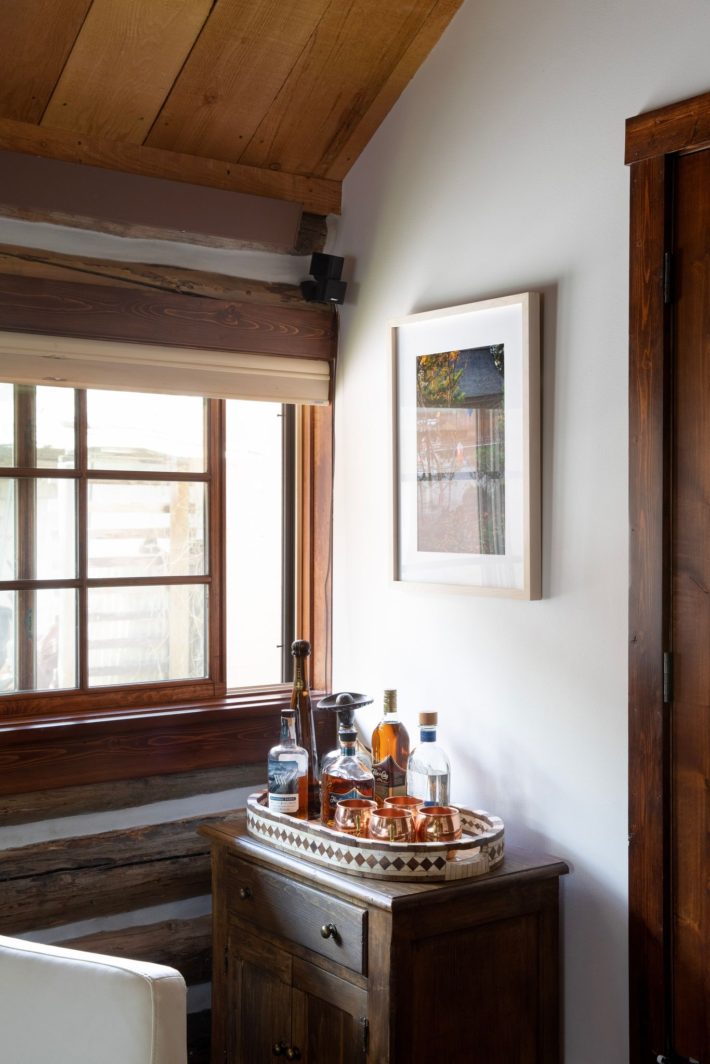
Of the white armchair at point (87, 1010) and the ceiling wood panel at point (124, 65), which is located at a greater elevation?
the ceiling wood panel at point (124, 65)

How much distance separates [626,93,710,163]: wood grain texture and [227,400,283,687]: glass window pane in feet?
4.21

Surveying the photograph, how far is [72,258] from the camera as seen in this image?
2.58 meters

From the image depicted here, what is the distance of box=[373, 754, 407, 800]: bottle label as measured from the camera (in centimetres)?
239

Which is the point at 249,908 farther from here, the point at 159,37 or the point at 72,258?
the point at 159,37

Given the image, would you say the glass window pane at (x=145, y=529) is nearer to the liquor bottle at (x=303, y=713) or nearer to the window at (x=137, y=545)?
the window at (x=137, y=545)

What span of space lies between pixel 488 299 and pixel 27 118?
3.72 feet

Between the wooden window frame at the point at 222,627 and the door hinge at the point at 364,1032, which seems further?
the wooden window frame at the point at 222,627

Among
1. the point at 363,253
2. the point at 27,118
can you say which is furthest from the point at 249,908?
the point at 27,118

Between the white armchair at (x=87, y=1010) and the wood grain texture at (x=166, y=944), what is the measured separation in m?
0.94

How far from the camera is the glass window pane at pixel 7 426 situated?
103 inches

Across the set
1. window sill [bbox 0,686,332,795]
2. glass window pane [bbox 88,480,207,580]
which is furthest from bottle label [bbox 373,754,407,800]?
glass window pane [bbox 88,480,207,580]

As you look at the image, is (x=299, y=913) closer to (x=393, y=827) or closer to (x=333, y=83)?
(x=393, y=827)

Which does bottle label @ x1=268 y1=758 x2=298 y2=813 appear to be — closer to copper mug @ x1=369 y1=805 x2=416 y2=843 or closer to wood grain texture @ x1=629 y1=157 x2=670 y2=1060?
copper mug @ x1=369 y1=805 x2=416 y2=843

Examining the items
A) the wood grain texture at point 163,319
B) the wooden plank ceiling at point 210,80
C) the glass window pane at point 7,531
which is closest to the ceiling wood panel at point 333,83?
the wooden plank ceiling at point 210,80
